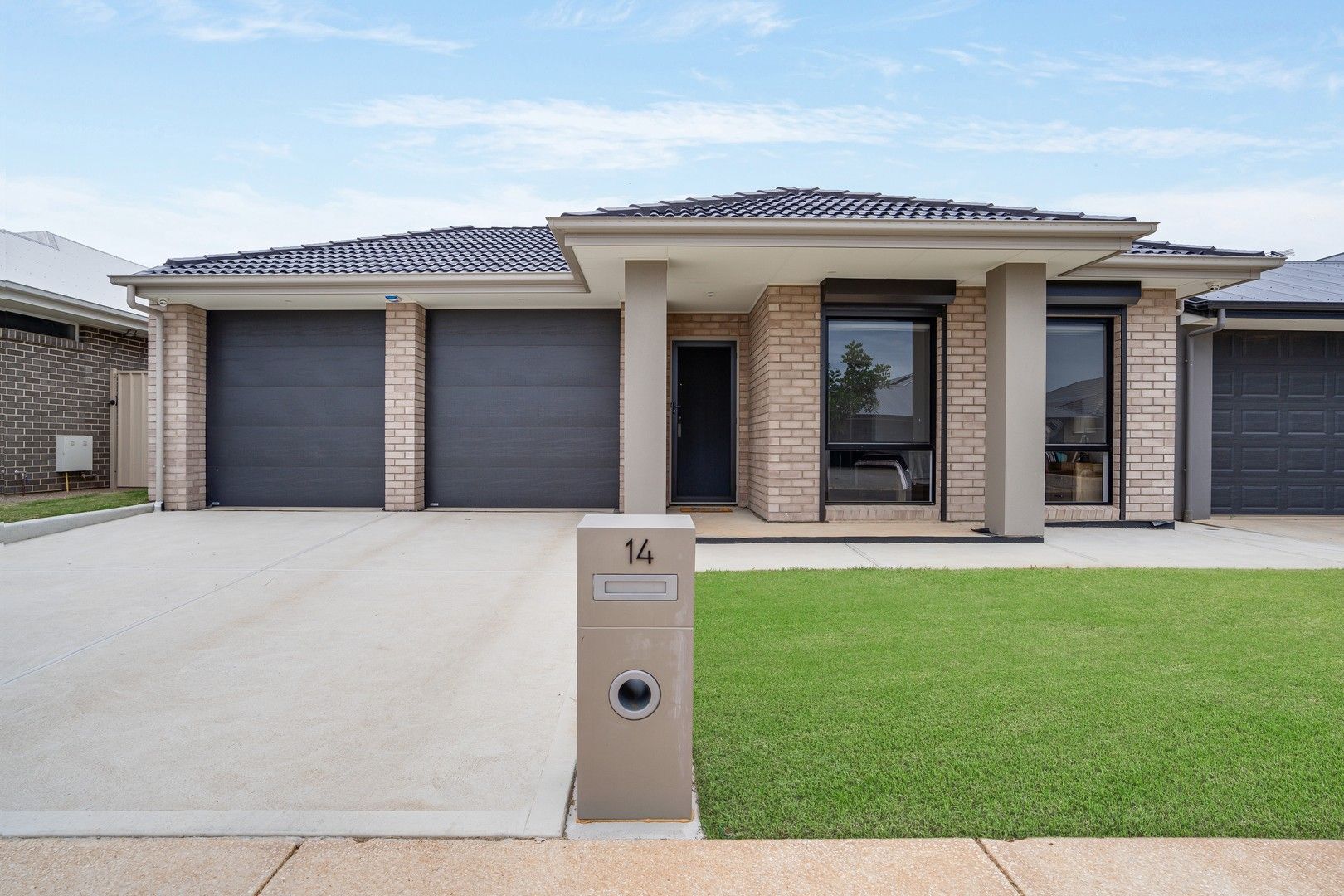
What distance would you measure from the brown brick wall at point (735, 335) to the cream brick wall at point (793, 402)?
72.2 inches

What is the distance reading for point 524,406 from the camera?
35.8 feet

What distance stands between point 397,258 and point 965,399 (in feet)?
28.0

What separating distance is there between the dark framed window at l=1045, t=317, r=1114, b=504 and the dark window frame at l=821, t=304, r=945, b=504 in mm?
1496

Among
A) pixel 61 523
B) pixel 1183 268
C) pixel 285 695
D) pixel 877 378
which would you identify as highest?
pixel 1183 268

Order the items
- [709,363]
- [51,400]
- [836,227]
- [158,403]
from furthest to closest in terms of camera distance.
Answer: [709,363] < [51,400] < [158,403] < [836,227]

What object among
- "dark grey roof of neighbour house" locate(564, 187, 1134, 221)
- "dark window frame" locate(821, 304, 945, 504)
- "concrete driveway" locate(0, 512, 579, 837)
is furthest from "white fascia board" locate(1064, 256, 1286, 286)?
"concrete driveway" locate(0, 512, 579, 837)

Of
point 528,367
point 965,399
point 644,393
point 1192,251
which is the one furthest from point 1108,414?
point 528,367

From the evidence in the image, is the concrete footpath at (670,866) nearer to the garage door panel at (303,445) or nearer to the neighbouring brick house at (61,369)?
the garage door panel at (303,445)

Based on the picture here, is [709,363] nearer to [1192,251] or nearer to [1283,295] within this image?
[1192,251]

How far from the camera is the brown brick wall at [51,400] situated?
11359mm

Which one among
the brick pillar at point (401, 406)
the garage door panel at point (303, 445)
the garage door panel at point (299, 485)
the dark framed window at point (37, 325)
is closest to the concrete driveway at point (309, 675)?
the brick pillar at point (401, 406)

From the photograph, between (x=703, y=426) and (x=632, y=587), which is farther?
(x=703, y=426)

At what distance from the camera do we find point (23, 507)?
9.63 m

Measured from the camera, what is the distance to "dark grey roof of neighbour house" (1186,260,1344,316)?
31.2ft
